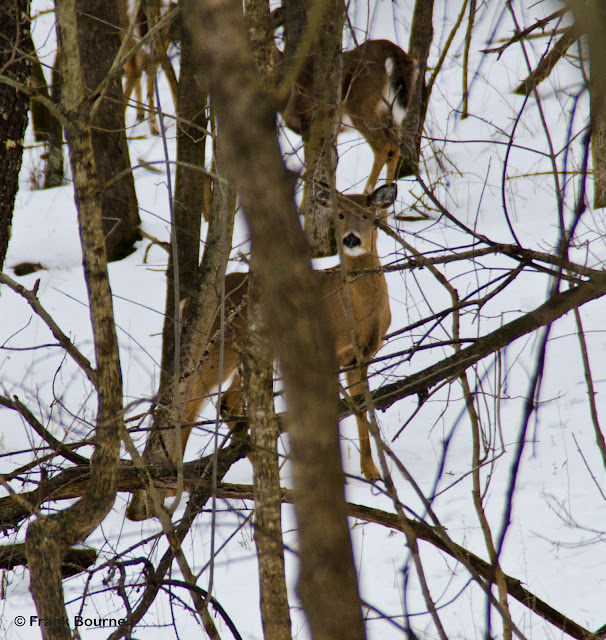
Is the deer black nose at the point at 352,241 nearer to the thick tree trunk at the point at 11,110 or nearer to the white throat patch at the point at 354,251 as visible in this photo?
the white throat patch at the point at 354,251

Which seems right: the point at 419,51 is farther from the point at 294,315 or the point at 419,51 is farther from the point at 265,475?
the point at 294,315

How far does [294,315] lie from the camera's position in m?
0.73

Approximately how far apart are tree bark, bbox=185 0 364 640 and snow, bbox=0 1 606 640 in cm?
45

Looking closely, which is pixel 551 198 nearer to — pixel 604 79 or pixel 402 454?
pixel 402 454

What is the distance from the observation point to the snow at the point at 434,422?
131 inches

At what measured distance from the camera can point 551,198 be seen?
8281 millimetres

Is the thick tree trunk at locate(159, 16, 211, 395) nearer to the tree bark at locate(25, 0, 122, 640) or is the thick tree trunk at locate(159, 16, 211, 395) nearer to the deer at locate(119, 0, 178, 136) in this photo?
the deer at locate(119, 0, 178, 136)

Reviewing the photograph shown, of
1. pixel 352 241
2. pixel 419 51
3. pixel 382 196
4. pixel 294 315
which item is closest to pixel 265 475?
pixel 294 315

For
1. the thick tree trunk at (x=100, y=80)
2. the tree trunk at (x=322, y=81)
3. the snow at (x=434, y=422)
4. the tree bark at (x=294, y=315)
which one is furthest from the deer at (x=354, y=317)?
the tree bark at (x=294, y=315)

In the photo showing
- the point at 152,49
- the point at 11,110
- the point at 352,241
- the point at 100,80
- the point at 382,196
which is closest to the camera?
the point at 152,49

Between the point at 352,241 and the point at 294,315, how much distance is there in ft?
18.3

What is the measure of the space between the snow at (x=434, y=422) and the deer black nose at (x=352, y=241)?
0.31 m

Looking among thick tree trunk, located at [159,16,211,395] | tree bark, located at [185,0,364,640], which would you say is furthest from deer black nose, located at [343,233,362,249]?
tree bark, located at [185,0,364,640]

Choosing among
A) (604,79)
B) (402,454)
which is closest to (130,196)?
(402,454)
